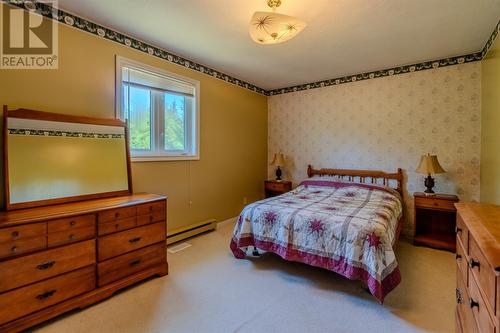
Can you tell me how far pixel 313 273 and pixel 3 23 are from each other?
11.6 ft

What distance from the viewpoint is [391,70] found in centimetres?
384

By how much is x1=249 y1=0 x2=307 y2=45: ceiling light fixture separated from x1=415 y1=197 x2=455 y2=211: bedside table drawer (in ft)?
9.18

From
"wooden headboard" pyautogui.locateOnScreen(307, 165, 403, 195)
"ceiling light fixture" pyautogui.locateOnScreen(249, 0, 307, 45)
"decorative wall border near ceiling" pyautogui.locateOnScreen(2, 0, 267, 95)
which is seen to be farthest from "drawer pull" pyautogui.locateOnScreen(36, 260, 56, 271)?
"wooden headboard" pyautogui.locateOnScreen(307, 165, 403, 195)

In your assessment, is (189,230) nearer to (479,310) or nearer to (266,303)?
(266,303)

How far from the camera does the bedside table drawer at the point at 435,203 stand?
318cm

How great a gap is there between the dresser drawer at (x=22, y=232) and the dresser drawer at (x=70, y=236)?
73mm

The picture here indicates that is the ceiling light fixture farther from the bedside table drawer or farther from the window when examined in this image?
the bedside table drawer

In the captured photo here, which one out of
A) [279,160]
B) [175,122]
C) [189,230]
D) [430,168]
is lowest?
[189,230]

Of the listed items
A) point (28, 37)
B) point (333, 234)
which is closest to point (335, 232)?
point (333, 234)

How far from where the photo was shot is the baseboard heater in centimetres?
326

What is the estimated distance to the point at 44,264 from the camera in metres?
1.77

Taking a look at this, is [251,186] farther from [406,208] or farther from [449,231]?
[449,231]

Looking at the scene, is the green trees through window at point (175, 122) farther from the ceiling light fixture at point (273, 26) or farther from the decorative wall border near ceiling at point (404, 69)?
the decorative wall border near ceiling at point (404, 69)

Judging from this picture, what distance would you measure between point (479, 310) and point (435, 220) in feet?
10.5
